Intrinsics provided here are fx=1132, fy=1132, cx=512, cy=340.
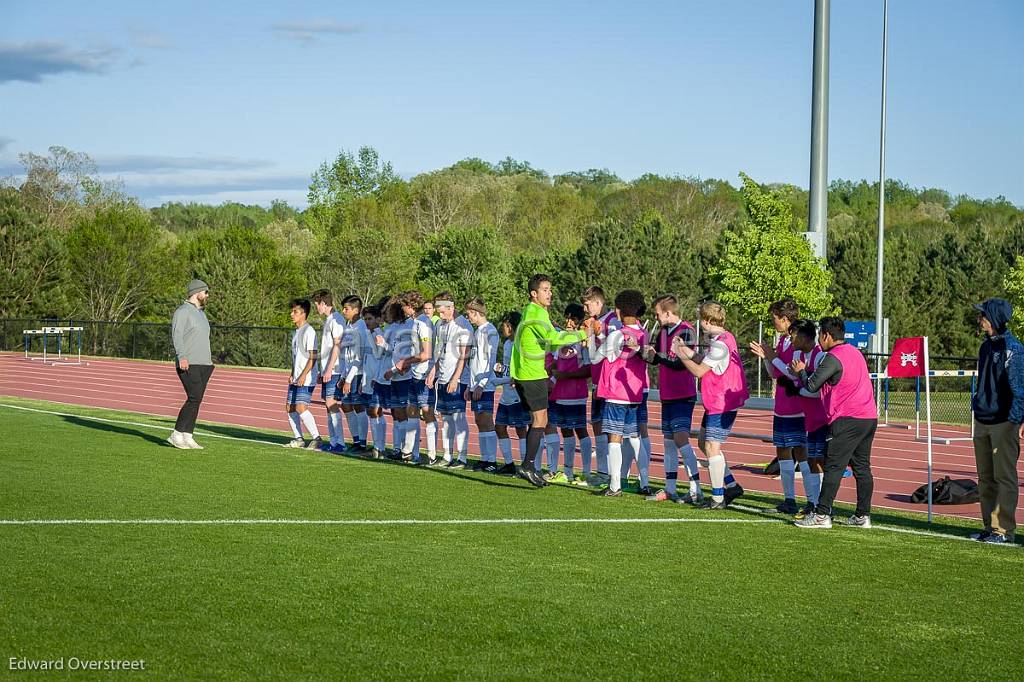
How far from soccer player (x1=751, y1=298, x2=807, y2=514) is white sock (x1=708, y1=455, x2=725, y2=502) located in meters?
0.54

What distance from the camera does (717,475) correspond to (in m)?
10.5

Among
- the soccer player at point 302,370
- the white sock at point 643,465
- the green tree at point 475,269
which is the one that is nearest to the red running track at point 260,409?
the white sock at point 643,465

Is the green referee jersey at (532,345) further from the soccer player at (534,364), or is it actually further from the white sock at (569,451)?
the white sock at (569,451)

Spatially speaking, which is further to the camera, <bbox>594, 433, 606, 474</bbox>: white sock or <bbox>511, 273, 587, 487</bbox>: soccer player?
<bbox>594, 433, 606, 474</bbox>: white sock

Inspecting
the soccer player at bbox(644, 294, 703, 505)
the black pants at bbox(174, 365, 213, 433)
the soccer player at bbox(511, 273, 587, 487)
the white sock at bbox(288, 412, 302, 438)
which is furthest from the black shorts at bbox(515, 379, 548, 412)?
the white sock at bbox(288, 412, 302, 438)

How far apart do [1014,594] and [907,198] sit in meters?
109

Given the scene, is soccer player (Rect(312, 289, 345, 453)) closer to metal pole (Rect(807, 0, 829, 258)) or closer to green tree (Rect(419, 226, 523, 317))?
metal pole (Rect(807, 0, 829, 258))

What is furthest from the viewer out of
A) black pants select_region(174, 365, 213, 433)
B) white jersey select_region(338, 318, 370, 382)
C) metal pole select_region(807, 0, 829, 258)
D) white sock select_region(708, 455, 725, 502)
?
metal pole select_region(807, 0, 829, 258)

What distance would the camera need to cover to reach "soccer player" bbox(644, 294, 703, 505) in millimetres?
10719

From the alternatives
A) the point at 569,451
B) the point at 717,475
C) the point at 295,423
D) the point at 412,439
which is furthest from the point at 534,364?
the point at 295,423

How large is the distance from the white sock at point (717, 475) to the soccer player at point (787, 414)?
0.54 meters

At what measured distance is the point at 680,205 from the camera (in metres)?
87.2

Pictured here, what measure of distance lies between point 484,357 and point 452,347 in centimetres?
40

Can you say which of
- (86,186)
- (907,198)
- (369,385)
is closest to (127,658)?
(369,385)
